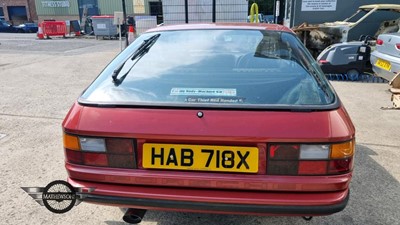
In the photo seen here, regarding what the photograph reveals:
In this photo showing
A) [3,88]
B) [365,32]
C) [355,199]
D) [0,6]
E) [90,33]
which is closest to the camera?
[355,199]

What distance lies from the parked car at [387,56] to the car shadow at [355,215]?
3.20 m

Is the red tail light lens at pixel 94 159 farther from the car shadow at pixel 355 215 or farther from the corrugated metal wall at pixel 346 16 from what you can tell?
the corrugated metal wall at pixel 346 16

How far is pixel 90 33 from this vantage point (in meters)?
24.6

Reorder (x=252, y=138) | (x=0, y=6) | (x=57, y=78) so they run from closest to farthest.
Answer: (x=252, y=138)
(x=57, y=78)
(x=0, y=6)

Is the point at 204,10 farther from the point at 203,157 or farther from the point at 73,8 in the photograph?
the point at 73,8

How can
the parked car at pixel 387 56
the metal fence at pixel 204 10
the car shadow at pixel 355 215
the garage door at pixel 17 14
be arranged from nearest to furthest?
1. the car shadow at pixel 355 215
2. the parked car at pixel 387 56
3. the metal fence at pixel 204 10
4. the garage door at pixel 17 14

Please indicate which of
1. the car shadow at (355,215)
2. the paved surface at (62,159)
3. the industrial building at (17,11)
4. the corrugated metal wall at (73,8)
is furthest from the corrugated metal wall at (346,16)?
the industrial building at (17,11)

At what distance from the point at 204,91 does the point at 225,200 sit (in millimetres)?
645

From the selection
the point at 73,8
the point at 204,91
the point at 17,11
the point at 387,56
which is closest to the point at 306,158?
the point at 204,91

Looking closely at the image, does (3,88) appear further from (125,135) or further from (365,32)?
(365,32)

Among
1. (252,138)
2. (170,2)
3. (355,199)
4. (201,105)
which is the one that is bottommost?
(355,199)

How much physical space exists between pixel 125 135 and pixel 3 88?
603cm

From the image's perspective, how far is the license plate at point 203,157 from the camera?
1671mm

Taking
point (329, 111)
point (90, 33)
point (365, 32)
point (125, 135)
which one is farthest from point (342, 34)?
point (90, 33)
